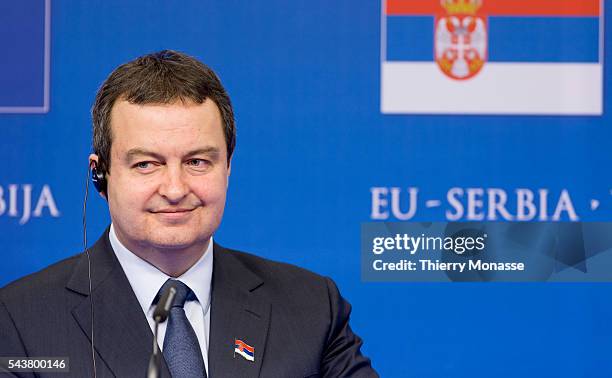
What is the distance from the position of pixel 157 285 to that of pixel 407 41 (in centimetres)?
137

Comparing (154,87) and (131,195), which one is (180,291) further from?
(154,87)

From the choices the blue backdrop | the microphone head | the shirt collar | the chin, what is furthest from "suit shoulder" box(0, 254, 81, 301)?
the blue backdrop

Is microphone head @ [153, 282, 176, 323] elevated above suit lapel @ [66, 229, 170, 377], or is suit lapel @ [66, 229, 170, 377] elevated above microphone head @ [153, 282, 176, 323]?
microphone head @ [153, 282, 176, 323]

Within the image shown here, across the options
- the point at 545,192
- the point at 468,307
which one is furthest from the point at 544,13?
the point at 468,307

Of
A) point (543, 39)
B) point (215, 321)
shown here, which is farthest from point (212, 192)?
point (543, 39)

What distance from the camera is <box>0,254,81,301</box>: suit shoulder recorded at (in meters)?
1.84

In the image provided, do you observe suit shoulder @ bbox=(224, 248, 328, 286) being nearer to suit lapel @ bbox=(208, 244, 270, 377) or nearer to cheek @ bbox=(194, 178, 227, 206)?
suit lapel @ bbox=(208, 244, 270, 377)

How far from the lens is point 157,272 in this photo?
1863mm

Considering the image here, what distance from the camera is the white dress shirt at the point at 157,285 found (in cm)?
A: 185

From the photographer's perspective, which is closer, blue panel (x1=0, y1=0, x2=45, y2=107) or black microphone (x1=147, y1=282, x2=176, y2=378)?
black microphone (x1=147, y1=282, x2=176, y2=378)

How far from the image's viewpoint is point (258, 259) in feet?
7.00

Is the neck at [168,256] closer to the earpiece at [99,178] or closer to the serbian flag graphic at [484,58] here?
the earpiece at [99,178]

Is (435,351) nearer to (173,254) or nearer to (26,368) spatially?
(173,254)

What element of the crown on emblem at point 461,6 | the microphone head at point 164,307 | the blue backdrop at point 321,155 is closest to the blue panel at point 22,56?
the blue backdrop at point 321,155
